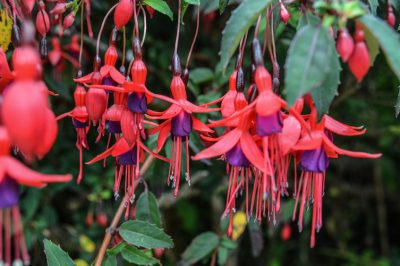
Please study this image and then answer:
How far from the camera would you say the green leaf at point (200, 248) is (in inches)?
57.2

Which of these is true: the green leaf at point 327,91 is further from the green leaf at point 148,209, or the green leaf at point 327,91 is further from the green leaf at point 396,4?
the green leaf at point 148,209

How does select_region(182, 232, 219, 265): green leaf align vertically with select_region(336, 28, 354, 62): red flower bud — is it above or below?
below

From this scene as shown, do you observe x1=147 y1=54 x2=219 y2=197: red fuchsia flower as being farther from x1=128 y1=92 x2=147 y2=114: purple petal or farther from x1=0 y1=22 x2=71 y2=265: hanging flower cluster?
x1=0 y1=22 x2=71 y2=265: hanging flower cluster

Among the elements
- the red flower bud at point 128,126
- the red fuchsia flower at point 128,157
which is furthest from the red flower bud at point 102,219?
the red flower bud at point 128,126

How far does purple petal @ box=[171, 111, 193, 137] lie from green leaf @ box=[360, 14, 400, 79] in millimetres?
278

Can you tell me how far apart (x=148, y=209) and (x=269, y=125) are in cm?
56

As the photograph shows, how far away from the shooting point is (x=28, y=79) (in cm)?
54

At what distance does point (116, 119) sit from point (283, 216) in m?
0.90

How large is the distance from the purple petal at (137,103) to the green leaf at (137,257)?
1.07ft

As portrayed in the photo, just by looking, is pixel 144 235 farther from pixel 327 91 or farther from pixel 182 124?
pixel 327 91

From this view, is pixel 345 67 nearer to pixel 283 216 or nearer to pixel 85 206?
pixel 283 216

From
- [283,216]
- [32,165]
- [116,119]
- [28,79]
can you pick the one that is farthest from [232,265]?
[28,79]

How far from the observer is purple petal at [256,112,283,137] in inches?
28.5

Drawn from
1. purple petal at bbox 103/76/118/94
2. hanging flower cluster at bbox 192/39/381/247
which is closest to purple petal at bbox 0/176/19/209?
hanging flower cluster at bbox 192/39/381/247
